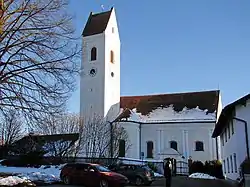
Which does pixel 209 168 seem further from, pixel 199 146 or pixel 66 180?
pixel 66 180

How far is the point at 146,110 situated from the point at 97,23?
16.9 m

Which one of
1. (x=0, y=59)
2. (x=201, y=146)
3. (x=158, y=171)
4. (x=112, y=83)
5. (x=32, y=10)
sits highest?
(x=112, y=83)

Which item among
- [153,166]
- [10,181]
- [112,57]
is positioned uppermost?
[112,57]

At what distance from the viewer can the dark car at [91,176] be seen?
20.5 meters

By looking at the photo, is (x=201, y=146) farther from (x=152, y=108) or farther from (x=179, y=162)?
(x=152, y=108)

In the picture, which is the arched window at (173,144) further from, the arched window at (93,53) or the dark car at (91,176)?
the dark car at (91,176)

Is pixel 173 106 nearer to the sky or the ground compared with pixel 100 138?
nearer to the sky

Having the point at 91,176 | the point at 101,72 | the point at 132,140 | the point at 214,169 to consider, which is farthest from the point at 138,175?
the point at 101,72

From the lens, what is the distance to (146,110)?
198 ft

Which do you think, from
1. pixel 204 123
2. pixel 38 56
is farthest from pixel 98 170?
pixel 204 123

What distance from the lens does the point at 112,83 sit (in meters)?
59.5

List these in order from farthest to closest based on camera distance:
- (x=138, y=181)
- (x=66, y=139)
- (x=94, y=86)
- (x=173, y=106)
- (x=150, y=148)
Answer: (x=173, y=106)
(x=94, y=86)
(x=150, y=148)
(x=66, y=139)
(x=138, y=181)

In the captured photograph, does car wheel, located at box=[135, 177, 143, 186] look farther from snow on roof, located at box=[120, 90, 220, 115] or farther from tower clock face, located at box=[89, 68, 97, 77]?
tower clock face, located at box=[89, 68, 97, 77]

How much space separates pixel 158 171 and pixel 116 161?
23.4 ft
